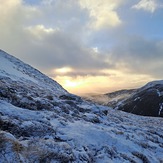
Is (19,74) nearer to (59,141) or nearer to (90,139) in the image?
(90,139)

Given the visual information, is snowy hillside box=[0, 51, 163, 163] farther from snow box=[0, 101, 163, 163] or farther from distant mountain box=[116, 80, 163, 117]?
distant mountain box=[116, 80, 163, 117]

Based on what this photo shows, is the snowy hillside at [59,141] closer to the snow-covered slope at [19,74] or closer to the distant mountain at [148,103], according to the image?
the snow-covered slope at [19,74]

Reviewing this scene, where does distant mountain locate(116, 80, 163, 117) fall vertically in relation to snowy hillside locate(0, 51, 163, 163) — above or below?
above

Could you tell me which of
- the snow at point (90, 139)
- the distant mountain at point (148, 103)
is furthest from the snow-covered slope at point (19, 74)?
the distant mountain at point (148, 103)

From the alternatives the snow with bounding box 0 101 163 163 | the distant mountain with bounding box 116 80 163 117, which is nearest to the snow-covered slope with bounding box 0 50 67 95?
the snow with bounding box 0 101 163 163

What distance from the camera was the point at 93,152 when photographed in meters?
13.6

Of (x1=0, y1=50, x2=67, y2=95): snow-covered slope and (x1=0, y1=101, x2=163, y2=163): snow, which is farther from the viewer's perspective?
(x1=0, y1=50, x2=67, y2=95): snow-covered slope

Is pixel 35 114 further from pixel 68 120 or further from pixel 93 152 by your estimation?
pixel 93 152

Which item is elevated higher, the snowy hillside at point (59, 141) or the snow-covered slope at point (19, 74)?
the snow-covered slope at point (19, 74)

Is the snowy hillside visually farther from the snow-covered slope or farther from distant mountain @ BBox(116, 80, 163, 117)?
distant mountain @ BBox(116, 80, 163, 117)

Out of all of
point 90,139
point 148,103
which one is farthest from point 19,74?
point 148,103

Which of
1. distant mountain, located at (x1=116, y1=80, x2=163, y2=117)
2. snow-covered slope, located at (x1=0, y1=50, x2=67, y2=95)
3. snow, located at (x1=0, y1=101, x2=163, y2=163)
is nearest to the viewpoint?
snow, located at (x1=0, y1=101, x2=163, y2=163)

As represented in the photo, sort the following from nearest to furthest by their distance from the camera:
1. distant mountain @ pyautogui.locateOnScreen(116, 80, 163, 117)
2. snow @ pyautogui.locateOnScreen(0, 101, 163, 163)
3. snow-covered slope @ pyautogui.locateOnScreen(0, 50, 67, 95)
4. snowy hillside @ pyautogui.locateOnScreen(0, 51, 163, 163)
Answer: snowy hillside @ pyautogui.locateOnScreen(0, 51, 163, 163) → snow @ pyautogui.locateOnScreen(0, 101, 163, 163) → snow-covered slope @ pyautogui.locateOnScreen(0, 50, 67, 95) → distant mountain @ pyautogui.locateOnScreen(116, 80, 163, 117)

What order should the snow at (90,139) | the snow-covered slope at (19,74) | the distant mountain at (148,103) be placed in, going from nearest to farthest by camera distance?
the snow at (90,139) < the snow-covered slope at (19,74) < the distant mountain at (148,103)
